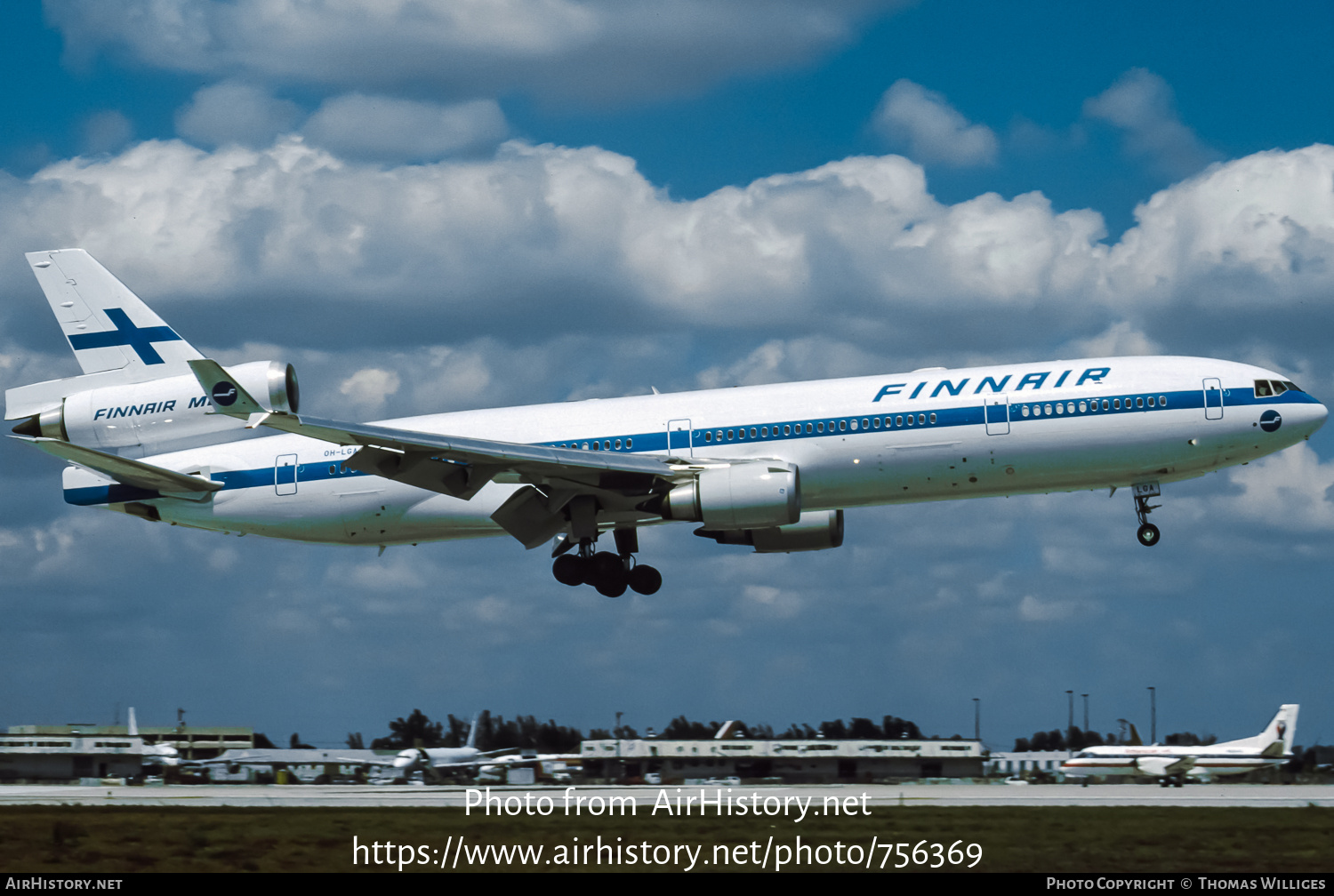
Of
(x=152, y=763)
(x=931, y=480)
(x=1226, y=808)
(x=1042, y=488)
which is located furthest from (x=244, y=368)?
(x=152, y=763)

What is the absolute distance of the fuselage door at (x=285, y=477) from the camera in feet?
137

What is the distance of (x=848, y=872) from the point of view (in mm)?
22609

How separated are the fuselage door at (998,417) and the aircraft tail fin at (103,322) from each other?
24.5m

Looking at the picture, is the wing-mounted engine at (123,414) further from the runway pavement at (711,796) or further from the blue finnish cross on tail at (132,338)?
the runway pavement at (711,796)

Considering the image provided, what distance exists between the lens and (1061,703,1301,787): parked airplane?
6184 centimetres

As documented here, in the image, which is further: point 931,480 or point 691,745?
point 691,745

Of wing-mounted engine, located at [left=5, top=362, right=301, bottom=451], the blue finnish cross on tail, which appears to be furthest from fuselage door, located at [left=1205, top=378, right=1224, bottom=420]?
the blue finnish cross on tail

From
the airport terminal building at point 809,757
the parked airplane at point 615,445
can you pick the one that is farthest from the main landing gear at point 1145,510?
the airport terminal building at point 809,757

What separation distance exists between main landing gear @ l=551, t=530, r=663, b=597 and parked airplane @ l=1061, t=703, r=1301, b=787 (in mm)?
27770

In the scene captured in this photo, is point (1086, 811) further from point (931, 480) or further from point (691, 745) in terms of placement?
point (691, 745)

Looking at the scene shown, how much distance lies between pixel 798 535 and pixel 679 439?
235 inches

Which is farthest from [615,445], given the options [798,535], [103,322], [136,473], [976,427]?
[103,322]

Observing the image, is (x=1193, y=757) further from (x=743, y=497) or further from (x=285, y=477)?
(x=285, y=477)

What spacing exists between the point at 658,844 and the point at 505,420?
18713 millimetres
